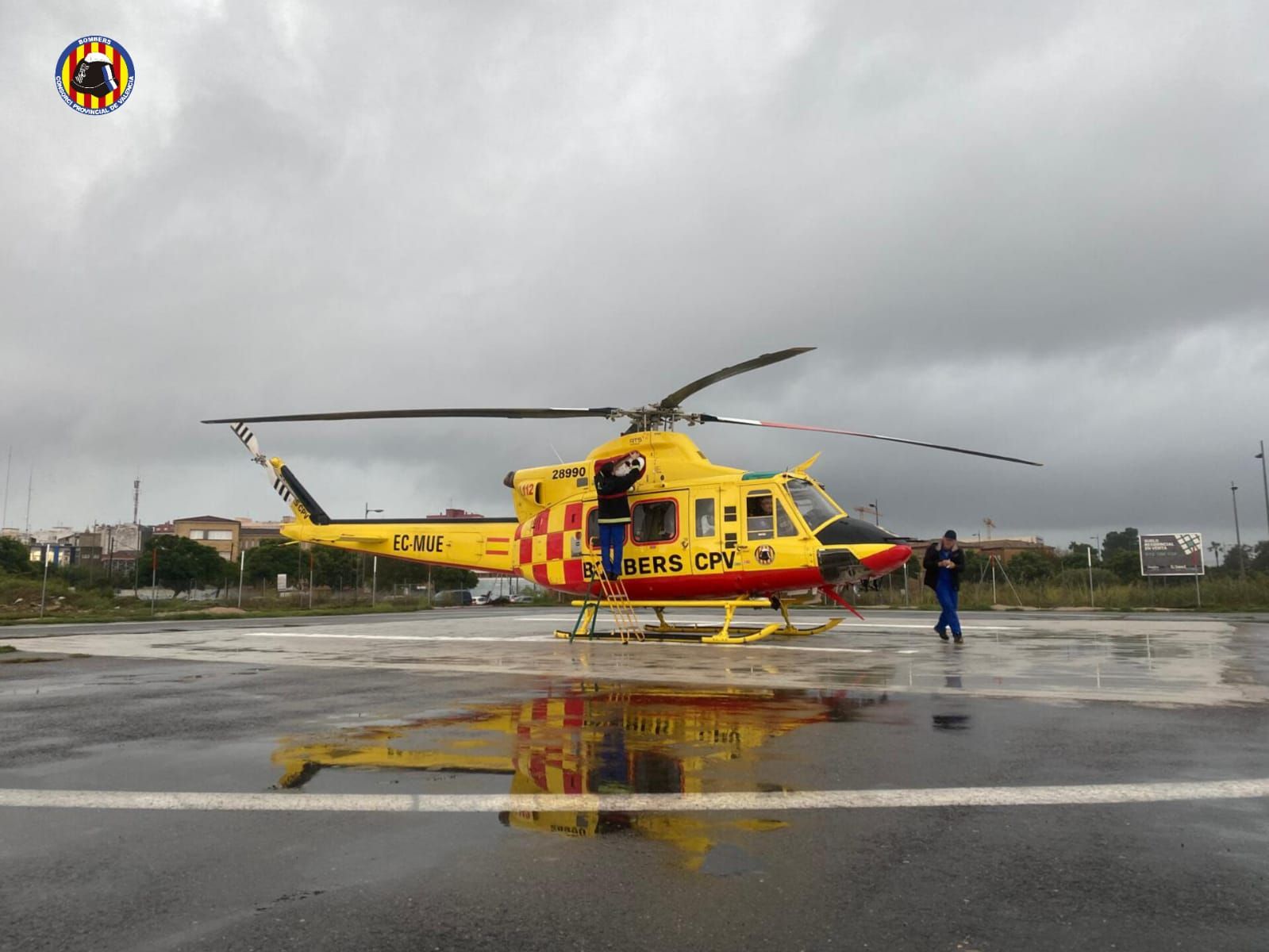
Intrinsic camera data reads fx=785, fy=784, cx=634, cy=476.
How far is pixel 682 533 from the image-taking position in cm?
1491

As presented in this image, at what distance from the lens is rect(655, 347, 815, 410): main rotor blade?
1188 centimetres

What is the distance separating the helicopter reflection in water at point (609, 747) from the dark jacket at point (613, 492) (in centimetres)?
731

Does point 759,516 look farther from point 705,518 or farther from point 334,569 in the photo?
point 334,569

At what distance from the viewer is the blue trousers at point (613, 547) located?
50.1 ft

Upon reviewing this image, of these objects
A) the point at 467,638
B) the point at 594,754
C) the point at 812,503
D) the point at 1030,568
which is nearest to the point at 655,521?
the point at 812,503

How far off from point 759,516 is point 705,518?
105cm

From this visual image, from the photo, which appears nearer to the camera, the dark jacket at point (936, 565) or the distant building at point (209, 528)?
the dark jacket at point (936, 565)

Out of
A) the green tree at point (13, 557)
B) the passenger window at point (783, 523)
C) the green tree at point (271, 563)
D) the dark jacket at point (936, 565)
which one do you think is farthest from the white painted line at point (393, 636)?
the green tree at point (271, 563)

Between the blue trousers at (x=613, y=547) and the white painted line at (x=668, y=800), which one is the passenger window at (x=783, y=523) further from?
the white painted line at (x=668, y=800)

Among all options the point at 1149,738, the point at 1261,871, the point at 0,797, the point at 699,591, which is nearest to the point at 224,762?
the point at 0,797

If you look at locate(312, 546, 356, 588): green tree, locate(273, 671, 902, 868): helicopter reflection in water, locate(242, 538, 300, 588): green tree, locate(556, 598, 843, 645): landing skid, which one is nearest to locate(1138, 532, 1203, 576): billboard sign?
locate(556, 598, 843, 645): landing skid

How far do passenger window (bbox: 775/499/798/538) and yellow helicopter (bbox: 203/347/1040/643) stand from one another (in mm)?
16

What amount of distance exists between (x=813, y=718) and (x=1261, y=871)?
3.43 m

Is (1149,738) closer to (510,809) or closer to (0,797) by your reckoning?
(510,809)
